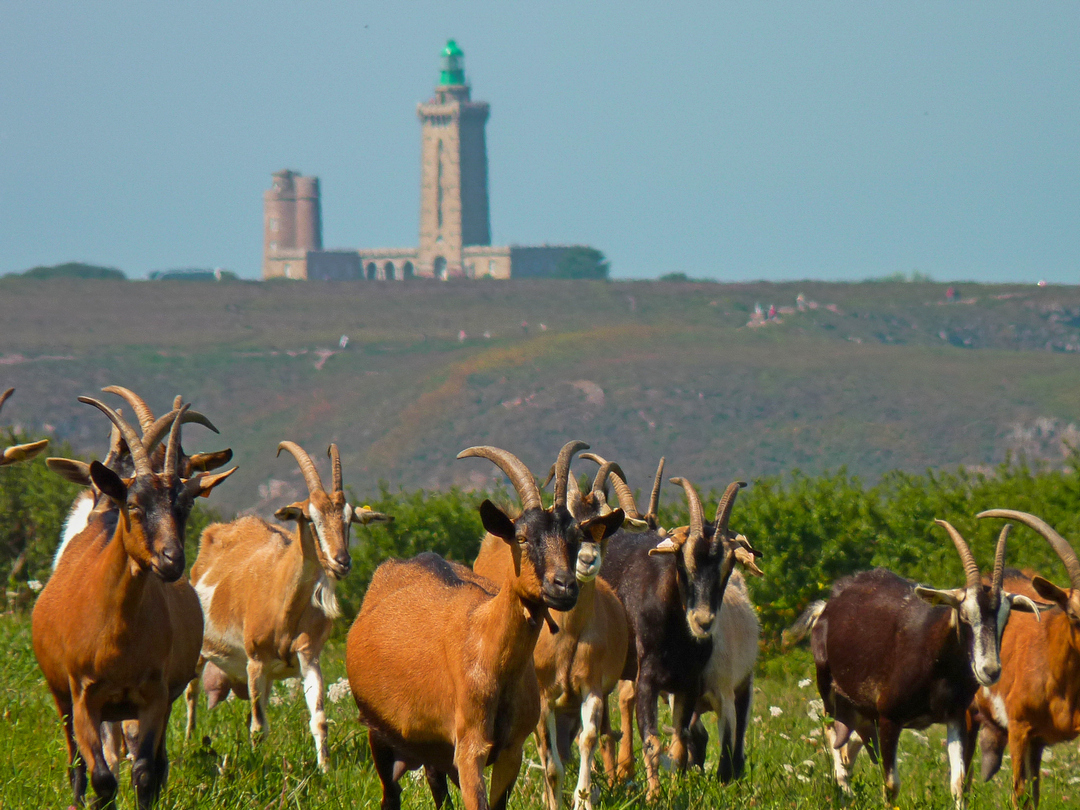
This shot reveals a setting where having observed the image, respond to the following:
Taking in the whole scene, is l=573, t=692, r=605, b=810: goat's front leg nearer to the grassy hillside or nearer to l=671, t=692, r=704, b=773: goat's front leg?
l=671, t=692, r=704, b=773: goat's front leg

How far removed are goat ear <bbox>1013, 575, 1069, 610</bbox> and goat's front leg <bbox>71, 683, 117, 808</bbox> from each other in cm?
565

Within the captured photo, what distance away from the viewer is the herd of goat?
6.67 meters

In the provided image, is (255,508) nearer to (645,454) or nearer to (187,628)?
(645,454)

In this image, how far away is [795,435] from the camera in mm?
94250

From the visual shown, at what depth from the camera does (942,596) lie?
30.6ft

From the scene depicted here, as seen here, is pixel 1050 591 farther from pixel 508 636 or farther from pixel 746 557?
pixel 508 636

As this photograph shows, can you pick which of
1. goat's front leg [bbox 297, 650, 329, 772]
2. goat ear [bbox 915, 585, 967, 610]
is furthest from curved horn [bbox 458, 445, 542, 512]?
goat ear [bbox 915, 585, 967, 610]

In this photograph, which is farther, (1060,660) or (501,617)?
(1060,660)

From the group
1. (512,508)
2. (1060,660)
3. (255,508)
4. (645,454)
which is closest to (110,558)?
(512,508)

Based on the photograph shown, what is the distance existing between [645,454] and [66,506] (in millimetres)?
74140

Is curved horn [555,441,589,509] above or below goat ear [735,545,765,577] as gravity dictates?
above

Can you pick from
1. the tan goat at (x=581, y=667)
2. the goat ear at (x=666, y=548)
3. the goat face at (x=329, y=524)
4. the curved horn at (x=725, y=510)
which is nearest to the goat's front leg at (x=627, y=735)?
the tan goat at (x=581, y=667)

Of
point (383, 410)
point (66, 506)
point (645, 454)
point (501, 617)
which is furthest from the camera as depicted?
point (383, 410)

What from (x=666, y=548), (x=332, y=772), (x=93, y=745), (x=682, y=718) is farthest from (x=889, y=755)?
(x=93, y=745)
